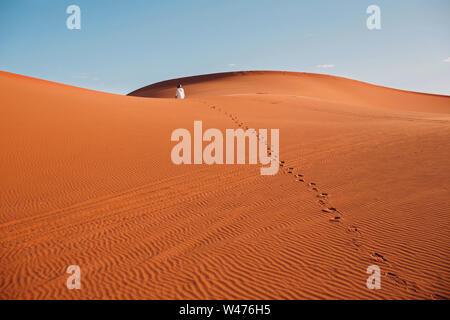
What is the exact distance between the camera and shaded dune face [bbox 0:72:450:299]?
3.96 meters

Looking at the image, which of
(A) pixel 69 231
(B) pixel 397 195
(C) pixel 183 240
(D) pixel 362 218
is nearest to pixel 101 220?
A: (A) pixel 69 231

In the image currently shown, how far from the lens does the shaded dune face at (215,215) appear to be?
3.96 metres

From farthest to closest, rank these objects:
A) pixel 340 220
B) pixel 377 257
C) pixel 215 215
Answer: pixel 215 215 → pixel 340 220 → pixel 377 257

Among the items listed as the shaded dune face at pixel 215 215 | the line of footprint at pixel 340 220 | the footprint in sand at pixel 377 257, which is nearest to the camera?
the line of footprint at pixel 340 220

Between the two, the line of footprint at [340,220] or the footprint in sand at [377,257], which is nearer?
the line of footprint at [340,220]

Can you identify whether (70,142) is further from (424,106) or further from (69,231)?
(424,106)

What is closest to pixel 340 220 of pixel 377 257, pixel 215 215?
pixel 377 257

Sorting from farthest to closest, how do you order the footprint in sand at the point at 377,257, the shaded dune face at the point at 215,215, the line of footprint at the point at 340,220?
the footprint in sand at the point at 377,257
the shaded dune face at the point at 215,215
the line of footprint at the point at 340,220

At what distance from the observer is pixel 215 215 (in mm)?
5902

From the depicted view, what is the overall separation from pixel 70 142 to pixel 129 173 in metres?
3.36

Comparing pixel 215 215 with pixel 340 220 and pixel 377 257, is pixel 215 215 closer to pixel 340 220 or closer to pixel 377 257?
pixel 340 220

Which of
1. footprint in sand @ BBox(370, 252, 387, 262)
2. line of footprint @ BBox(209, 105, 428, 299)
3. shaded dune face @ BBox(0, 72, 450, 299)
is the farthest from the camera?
footprint in sand @ BBox(370, 252, 387, 262)

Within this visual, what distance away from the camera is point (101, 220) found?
5738 millimetres

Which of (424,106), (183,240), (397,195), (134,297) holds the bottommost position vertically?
(134,297)
